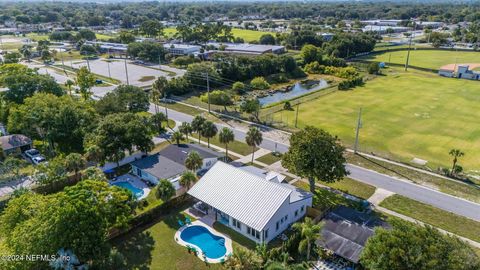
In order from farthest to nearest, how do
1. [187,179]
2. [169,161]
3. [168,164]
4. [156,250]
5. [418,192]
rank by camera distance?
[169,161]
[168,164]
[418,192]
[187,179]
[156,250]

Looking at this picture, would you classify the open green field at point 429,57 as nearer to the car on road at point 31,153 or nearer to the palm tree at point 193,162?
the palm tree at point 193,162

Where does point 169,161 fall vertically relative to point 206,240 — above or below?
above

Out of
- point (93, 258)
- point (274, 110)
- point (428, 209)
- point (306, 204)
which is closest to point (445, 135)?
point (428, 209)

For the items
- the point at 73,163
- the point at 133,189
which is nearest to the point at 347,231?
the point at 133,189

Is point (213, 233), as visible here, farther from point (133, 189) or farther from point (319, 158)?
point (319, 158)

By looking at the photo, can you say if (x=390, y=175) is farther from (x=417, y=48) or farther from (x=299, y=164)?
(x=417, y=48)

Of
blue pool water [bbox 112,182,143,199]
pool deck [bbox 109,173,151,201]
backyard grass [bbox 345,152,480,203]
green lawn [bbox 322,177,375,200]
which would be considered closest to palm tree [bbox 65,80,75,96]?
pool deck [bbox 109,173,151,201]

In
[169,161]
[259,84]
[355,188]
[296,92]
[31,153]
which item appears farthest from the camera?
[259,84]
